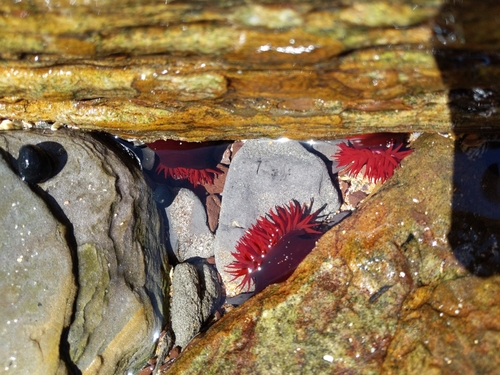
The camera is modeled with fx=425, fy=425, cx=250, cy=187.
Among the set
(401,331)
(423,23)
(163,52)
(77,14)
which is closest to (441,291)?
(401,331)

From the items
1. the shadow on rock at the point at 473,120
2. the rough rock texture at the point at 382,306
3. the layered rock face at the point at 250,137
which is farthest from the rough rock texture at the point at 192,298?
the shadow on rock at the point at 473,120

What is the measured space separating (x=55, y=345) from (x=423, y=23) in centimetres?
337

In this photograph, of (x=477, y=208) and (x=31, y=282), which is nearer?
(x=31, y=282)

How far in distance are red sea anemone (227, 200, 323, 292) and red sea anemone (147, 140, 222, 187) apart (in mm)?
905

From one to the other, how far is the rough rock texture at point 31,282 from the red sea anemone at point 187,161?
55.1 inches

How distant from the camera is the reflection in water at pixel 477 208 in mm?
3123

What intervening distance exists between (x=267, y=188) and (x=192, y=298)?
4.49 feet

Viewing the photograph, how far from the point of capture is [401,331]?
2.95 metres

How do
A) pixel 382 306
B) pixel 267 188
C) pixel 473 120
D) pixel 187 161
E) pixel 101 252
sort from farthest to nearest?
pixel 187 161, pixel 267 188, pixel 101 252, pixel 473 120, pixel 382 306

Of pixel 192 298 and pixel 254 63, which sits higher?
pixel 254 63

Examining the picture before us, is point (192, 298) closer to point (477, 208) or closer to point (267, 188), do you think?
point (267, 188)

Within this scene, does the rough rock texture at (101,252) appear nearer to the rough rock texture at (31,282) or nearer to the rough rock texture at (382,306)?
the rough rock texture at (31,282)

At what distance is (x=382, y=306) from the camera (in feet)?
10.3

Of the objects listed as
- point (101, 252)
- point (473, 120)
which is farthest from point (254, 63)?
point (101, 252)
